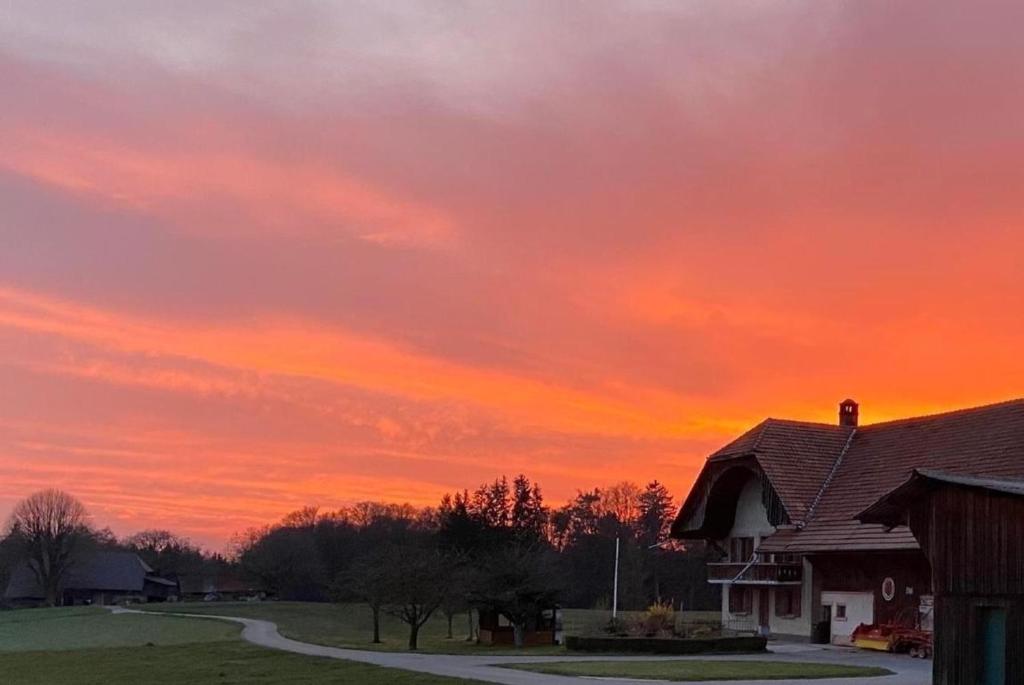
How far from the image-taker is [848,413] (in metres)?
54.9

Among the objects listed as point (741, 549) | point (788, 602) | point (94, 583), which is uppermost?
point (741, 549)

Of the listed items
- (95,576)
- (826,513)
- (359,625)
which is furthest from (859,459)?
(95,576)

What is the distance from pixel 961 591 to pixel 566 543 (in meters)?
91.8

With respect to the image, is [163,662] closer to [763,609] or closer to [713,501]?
[763,609]

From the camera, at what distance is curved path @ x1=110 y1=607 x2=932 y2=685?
25.1 metres

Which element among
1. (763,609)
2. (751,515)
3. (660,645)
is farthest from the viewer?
(751,515)

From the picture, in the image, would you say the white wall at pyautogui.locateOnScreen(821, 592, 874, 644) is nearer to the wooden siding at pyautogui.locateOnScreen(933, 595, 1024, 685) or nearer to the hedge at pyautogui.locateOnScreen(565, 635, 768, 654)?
the hedge at pyautogui.locateOnScreen(565, 635, 768, 654)

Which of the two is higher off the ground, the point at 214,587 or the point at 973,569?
the point at 973,569

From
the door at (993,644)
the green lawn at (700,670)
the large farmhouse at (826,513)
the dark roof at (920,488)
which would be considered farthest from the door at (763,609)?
the door at (993,644)

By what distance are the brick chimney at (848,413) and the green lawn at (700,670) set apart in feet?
83.3

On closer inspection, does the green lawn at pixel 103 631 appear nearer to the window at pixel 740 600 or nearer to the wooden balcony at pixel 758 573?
the wooden balcony at pixel 758 573

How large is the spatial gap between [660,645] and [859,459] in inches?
686

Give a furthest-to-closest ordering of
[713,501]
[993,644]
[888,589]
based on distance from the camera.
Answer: [713,501]
[888,589]
[993,644]

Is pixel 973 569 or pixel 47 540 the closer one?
pixel 973 569
